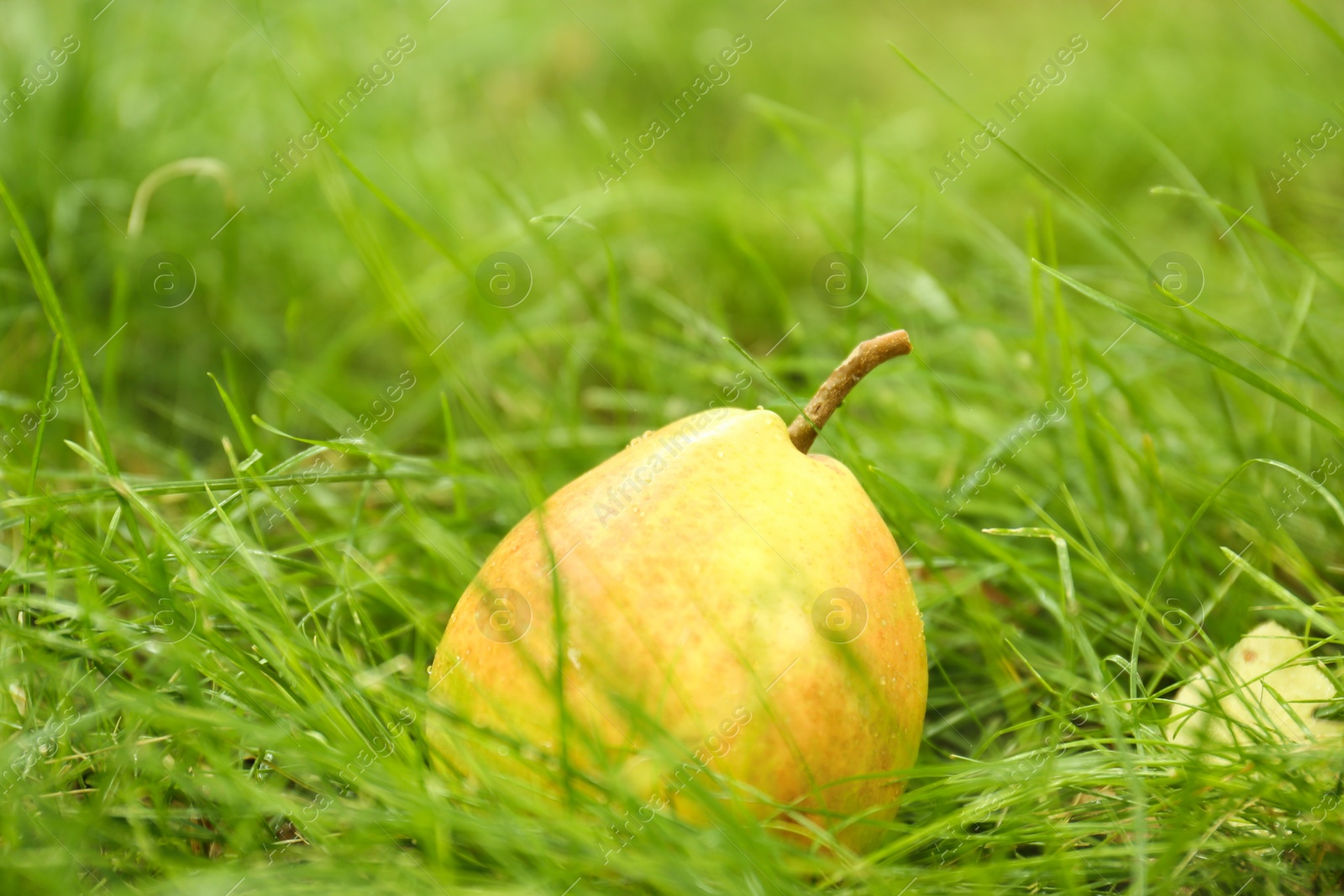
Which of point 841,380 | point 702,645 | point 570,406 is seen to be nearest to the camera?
point 702,645

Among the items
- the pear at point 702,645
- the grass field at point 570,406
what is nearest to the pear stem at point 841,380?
the pear at point 702,645

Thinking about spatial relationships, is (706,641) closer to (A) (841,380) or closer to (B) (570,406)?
(A) (841,380)

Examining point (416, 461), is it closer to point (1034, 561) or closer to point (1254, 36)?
point (1034, 561)

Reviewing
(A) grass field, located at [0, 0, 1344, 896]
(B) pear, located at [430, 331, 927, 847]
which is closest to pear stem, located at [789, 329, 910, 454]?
(B) pear, located at [430, 331, 927, 847]

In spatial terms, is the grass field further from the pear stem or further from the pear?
the pear stem

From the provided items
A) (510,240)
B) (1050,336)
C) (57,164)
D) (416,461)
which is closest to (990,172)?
(1050,336)

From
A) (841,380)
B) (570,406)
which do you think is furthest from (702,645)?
(570,406)
